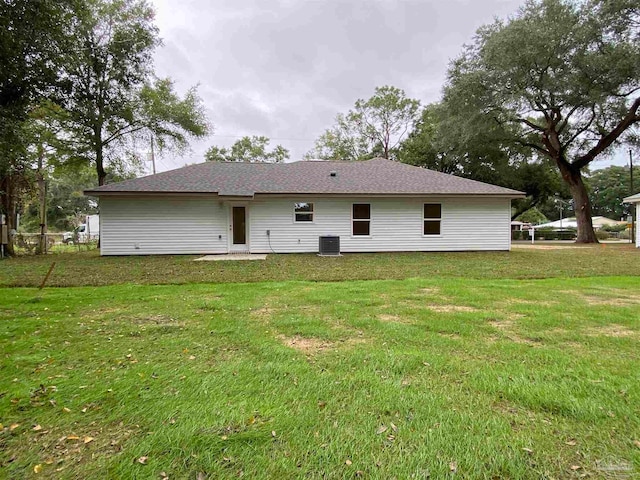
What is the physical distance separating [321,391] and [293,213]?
1119 cm

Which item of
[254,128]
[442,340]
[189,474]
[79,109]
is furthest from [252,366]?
[254,128]

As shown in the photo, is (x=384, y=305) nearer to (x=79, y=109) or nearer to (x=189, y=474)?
(x=189, y=474)

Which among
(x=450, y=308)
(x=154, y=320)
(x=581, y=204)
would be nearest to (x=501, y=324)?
(x=450, y=308)

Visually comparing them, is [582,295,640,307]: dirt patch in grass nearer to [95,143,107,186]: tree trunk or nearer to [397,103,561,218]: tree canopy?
[397,103,561,218]: tree canopy

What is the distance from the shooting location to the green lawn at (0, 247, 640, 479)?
5.66ft

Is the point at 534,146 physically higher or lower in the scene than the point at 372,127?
lower

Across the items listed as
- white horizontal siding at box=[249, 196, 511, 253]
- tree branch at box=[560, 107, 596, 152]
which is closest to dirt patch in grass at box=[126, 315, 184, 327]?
white horizontal siding at box=[249, 196, 511, 253]

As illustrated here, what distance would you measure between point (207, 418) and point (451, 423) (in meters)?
1.47

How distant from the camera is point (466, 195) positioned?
1353cm

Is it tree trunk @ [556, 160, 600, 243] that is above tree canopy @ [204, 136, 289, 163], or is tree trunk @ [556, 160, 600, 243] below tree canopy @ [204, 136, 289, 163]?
below

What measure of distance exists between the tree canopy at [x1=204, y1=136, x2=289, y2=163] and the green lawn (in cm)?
3549

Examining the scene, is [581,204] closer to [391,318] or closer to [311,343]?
[391,318]

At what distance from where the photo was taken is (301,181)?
14086 millimetres

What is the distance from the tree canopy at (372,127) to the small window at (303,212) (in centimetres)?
2285
